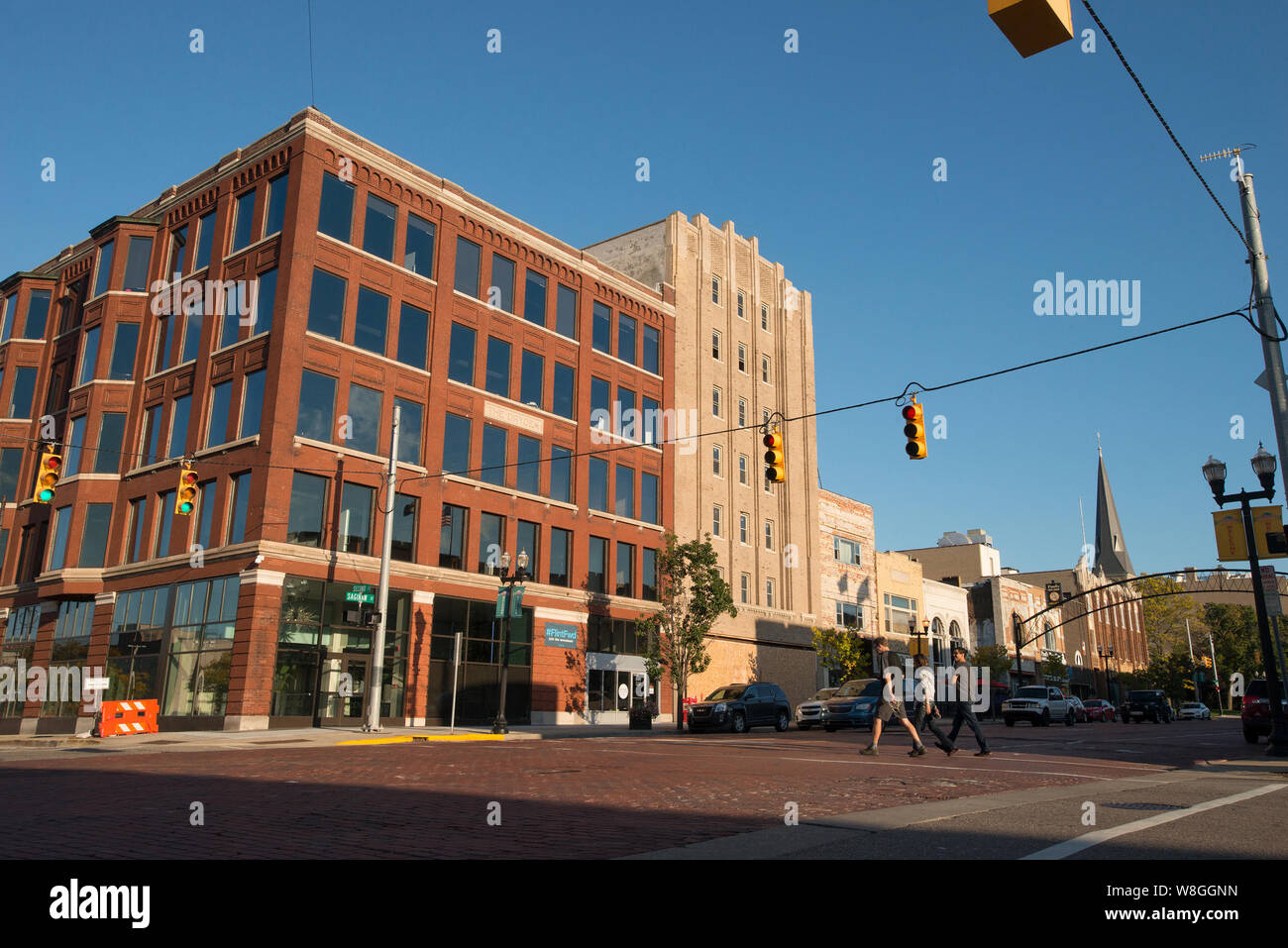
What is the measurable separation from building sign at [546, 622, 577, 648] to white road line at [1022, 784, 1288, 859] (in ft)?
94.6

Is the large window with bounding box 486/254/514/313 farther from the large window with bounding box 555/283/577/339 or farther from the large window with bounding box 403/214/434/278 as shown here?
the large window with bounding box 403/214/434/278

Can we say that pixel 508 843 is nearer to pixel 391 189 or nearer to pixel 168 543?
pixel 168 543

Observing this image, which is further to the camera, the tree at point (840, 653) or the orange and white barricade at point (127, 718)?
the tree at point (840, 653)

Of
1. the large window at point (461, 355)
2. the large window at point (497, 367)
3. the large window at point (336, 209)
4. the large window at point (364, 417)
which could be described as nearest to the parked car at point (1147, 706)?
the large window at point (497, 367)

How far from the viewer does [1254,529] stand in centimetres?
1945

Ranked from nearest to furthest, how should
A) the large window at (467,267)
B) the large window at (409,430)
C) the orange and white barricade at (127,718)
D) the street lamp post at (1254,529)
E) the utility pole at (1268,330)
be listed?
the utility pole at (1268,330)
the street lamp post at (1254,529)
the orange and white barricade at (127,718)
the large window at (409,430)
the large window at (467,267)

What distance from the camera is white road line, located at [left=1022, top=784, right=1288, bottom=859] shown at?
18.9ft

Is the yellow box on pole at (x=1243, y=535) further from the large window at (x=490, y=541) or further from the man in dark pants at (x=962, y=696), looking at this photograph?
the large window at (x=490, y=541)

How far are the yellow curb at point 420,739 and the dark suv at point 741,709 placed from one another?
23.8 feet

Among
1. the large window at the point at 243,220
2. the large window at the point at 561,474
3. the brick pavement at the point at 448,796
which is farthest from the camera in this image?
the large window at the point at 561,474

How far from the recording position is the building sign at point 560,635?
121ft

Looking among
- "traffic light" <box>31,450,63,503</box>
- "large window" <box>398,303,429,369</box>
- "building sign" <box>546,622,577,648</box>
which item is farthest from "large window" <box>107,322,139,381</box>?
"building sign" <box>546,622,577,648</box>

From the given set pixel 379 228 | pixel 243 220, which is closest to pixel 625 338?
pixel 379 228
